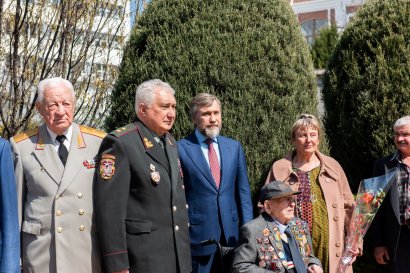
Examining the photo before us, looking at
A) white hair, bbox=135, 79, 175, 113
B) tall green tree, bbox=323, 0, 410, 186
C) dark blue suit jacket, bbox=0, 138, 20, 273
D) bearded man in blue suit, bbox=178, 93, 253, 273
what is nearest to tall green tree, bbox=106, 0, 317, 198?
bearded man in blue suit, bbox=178, 93, 253, 273

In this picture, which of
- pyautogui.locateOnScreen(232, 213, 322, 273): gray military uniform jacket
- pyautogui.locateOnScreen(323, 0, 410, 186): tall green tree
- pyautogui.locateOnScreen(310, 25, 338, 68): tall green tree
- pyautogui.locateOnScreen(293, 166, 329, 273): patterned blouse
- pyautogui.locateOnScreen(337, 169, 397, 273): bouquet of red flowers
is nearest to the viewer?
pyautogui.locateOnScreen(232, 213, 322, 273): gray military uniform jacket

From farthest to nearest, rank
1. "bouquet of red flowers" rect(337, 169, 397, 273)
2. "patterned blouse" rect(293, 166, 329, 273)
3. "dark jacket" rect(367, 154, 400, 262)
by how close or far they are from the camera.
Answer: "dark jacket" rect(367, 154, 400, 262), "patterned blouse" rect(293, 166, 329, 273), "bouquet of red flowers" rect(337, 169, 397, 273)

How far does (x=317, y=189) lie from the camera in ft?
18.0

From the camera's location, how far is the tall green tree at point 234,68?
582 centimetres

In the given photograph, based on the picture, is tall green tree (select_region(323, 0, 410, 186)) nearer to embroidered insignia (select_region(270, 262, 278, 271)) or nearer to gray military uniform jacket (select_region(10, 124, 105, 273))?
embroidered insignia (select_region(270, 262, 278, 271))

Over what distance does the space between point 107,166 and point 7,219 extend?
802mm

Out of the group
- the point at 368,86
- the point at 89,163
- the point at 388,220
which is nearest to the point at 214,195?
the point at 89,163

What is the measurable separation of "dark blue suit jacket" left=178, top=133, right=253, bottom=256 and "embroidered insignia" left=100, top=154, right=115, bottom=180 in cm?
89

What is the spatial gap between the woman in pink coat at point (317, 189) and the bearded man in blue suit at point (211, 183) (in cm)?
39

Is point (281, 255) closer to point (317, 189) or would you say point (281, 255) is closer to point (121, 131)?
point (317, 189)

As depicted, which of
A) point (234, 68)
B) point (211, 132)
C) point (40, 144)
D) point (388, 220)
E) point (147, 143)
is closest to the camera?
point (40, 144)

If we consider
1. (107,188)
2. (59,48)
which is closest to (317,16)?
(59,48)

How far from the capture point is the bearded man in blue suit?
5.10 meters

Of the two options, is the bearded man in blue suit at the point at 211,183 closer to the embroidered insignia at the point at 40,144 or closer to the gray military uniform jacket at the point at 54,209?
the gray military uniform jacket at the point at 54,209
